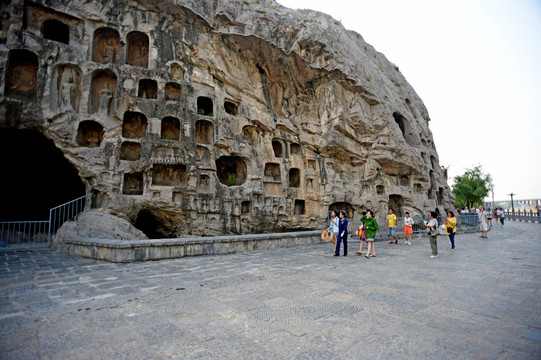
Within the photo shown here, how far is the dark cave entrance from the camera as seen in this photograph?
17.5 m

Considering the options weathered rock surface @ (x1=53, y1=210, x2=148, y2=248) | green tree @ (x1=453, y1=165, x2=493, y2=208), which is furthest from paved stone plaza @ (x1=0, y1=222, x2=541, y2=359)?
green tree @ (x1=453, y1=165, x2=493, y2=208)

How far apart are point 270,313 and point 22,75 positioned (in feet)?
65.8

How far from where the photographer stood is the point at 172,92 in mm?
19250

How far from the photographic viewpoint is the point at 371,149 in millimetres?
24703

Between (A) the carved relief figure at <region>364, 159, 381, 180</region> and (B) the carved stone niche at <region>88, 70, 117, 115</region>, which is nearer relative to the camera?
(B) the carved stone niche at <region>88, 70, 117, 115</region>

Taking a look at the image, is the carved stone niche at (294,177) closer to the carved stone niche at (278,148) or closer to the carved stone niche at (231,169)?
the carved stone niche at (278,148)

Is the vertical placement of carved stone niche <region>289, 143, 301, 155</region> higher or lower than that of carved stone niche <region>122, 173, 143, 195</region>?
higher

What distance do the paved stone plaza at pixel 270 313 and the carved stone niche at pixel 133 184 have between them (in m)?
9.95

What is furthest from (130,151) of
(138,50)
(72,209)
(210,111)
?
(138,50)

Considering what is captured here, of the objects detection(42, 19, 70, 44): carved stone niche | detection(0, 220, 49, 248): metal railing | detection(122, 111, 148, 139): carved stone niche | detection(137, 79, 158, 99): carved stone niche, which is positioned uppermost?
detection(42, 19, 70, 44): carved stone niche

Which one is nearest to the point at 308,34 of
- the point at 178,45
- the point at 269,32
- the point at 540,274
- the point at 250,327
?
the point at 269,32

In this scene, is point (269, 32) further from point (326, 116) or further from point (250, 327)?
point (250, 327)

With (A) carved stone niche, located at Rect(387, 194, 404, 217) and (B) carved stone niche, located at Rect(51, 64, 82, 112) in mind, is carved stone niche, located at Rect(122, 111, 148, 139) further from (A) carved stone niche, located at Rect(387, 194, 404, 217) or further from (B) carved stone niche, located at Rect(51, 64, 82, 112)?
(A) carved stone niche, located at Rect(387, 194, 404, 217)

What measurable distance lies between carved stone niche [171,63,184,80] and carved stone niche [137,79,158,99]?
1374 mm
